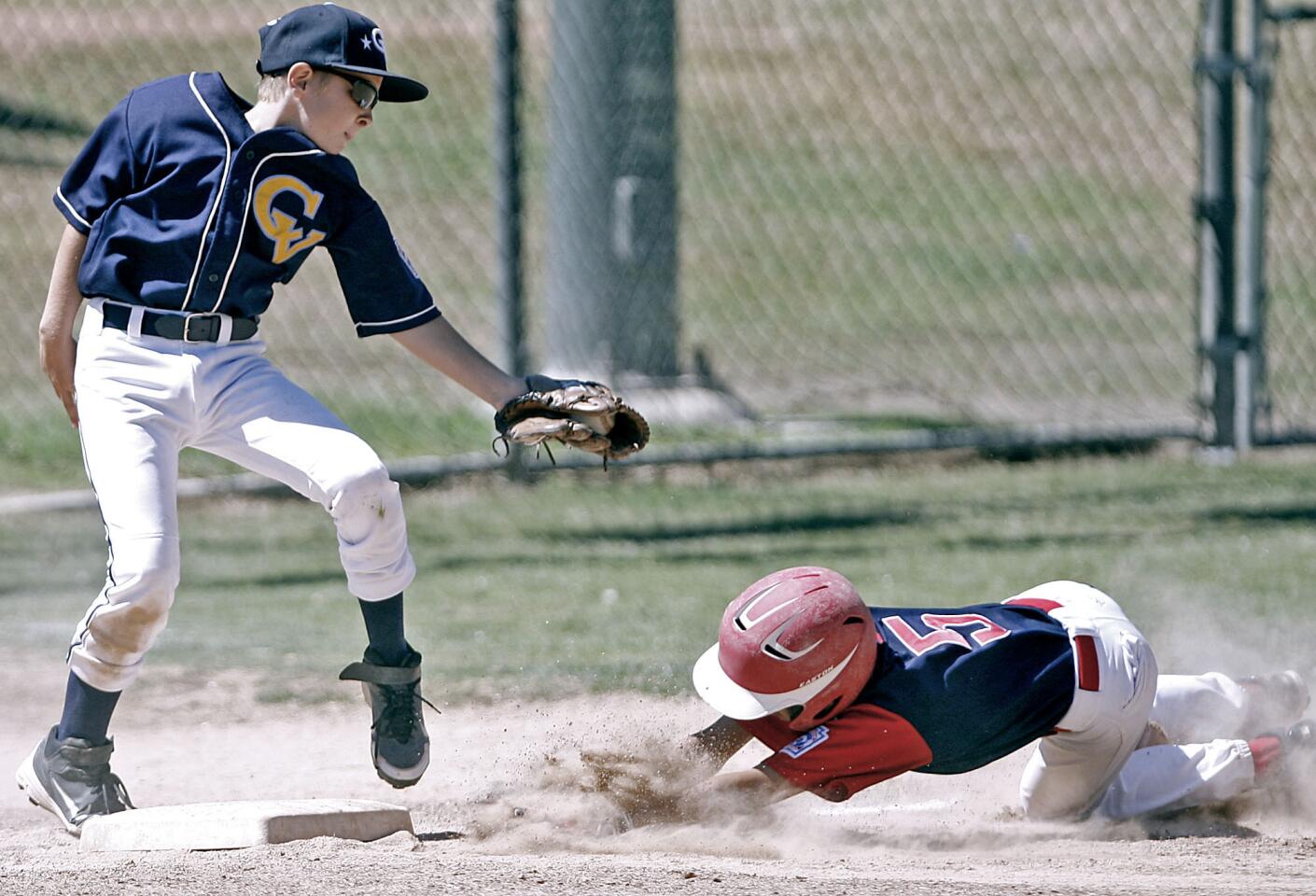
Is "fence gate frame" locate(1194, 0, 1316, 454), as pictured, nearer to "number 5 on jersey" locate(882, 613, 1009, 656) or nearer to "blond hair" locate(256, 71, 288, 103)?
"number 5 on jersey" locate(882, 613, 1009, 656)

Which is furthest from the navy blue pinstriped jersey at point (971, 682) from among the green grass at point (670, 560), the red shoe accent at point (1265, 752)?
the green grass at point (670, 560)

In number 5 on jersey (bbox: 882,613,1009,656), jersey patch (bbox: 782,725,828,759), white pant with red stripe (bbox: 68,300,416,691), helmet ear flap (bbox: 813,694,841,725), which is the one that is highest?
white pant with red stripe (bbox: 68,300,416,691)

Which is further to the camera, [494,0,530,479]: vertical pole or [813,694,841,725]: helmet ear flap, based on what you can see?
[494,0,530,479]: vertical pole

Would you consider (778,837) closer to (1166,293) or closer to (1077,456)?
(1077,456)

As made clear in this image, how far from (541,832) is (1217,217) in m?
5.84

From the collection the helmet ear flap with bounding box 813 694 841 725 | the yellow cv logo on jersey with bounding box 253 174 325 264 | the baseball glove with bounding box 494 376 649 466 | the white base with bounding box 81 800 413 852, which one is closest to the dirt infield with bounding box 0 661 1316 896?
the white base with bounding box 81 800 413 852

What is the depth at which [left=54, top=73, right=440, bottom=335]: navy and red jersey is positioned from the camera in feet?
12.8

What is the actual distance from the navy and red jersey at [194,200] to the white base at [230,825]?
108 centimetres

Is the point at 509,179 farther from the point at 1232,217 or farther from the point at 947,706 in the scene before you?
the point at 947,706

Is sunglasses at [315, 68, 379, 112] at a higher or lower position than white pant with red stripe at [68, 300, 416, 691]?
higher

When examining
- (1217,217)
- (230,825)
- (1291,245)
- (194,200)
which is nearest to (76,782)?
(230,825)

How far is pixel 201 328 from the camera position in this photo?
12.9 feet

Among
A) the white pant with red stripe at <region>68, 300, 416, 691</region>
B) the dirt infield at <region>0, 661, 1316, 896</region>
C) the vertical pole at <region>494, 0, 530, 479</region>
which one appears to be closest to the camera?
the dirt infield at <region>0, 661, 1316, 896</region>

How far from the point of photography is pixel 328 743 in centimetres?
487
